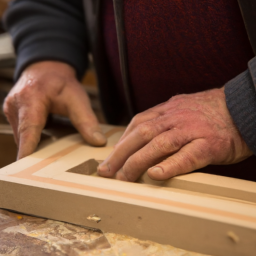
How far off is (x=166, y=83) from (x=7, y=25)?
2.53 ft

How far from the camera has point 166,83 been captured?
2.76 ft

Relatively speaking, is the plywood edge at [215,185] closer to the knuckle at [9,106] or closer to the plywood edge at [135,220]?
the plywood edge at [135,220]

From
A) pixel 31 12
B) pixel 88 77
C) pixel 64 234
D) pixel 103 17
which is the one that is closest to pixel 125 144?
A: pixel 64 234

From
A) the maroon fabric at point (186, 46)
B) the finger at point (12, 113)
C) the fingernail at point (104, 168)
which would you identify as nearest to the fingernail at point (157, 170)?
the fingernail at point (104, 168)

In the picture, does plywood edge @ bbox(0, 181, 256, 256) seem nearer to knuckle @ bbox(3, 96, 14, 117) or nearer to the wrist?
knuckle @ bbox(3, 96, 14, 117)

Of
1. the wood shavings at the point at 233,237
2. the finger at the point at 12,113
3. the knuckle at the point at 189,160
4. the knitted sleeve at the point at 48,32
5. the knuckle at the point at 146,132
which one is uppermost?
the knitted sleeve at the point at 48,32

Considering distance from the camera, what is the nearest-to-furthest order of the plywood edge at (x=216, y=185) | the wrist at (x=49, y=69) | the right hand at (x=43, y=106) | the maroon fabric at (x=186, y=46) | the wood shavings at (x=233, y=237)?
the wood shavings at (x=233, y=237) < the plywood edge at (x=216, y=185) < the maroon fabric at (x=186, y=46) < the right hand at (x=43, y=106) < the wrist at (x=49, y=69)

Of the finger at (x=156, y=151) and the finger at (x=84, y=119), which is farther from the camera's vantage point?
the finger at (x=84, y=119)

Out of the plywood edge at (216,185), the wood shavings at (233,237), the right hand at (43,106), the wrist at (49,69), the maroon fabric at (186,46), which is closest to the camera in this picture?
the wood shavings at (233,237)

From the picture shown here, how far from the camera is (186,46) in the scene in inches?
30.6

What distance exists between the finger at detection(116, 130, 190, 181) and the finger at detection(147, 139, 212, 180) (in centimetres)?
2

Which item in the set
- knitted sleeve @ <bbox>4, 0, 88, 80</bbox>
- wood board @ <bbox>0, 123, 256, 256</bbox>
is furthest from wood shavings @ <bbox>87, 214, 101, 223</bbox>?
knitted sleeve @ <bbox>4, 0, 88, 80</bbox>

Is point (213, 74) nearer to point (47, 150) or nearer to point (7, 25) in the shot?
point (47, 150)

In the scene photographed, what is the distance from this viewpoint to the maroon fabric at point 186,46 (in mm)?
741
